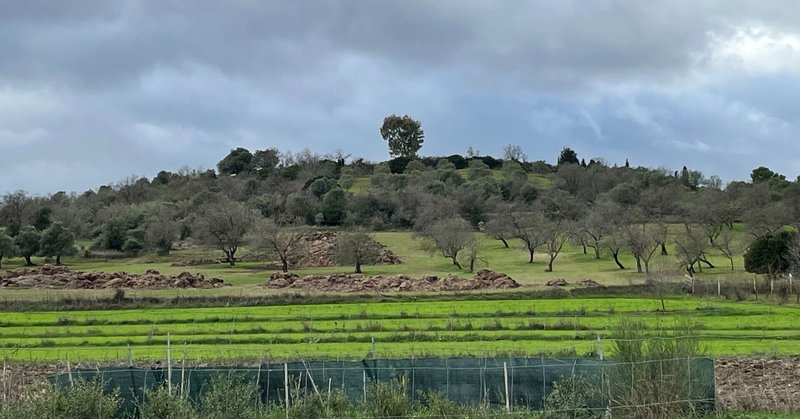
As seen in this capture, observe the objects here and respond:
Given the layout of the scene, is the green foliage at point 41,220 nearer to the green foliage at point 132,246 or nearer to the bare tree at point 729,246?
the green foliage at point 132,246

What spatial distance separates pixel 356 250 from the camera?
8575cm

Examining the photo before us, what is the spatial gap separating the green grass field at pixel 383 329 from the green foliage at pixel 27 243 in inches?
1707

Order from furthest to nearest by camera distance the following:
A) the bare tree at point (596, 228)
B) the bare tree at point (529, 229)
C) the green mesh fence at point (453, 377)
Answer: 1. the bare tree at point (596, 228)
2. the bare tree at point (529, 229)
3. the green mesh fence at point (453, 377)

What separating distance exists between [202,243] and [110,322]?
54.3 m

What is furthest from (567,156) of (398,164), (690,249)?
(690,249)

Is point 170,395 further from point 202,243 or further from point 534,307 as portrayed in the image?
point 202,243

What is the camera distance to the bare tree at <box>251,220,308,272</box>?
89500 mm

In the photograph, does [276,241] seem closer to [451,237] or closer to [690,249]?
[451,237]

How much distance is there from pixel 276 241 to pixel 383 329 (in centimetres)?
4642

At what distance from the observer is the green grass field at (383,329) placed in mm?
36969

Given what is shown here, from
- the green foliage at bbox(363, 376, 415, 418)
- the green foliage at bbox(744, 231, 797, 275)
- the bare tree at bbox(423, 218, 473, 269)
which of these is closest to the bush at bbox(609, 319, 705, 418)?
the green foliage at bbox(363, 376, 415, 418)

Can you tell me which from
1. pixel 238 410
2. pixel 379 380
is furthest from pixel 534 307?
pixel 238 410

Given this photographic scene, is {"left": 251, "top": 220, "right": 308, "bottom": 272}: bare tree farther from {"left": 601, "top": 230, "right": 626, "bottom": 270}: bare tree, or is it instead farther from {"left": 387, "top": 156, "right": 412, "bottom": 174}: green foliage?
{"left": 387, "top": 156, "right": 412, "bottom": 174}: green foliage

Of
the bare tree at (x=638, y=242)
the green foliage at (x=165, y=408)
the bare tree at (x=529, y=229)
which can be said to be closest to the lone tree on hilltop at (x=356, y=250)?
the bare tree at (x=529, y=229)
